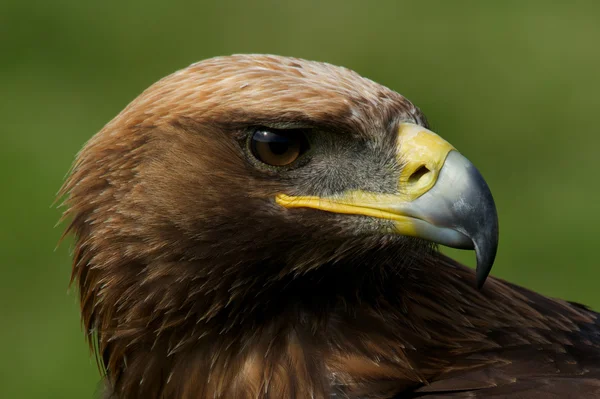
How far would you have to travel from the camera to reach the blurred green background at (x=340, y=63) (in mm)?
6859

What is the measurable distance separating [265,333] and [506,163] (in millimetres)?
5101

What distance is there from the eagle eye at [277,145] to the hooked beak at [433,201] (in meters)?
0.11

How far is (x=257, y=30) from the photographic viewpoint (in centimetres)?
931

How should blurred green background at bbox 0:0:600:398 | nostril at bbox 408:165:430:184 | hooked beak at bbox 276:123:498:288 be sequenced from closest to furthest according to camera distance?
hooked beak at bbox 276:123:498:288
nostril at bbox 408:165:430:184
blurred green background at bbox 0:0:600:398

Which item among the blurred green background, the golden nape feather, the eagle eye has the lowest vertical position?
the blurred green background

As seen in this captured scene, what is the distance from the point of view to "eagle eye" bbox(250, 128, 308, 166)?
10.1 feet

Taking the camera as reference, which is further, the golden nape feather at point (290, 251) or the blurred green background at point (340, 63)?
the blurred green background at point (340, 63)

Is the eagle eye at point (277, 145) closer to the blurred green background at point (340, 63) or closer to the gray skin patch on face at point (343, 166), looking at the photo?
the gray skin patch on face at point (343, 166)

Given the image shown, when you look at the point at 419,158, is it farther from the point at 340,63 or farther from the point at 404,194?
the point at 340,63

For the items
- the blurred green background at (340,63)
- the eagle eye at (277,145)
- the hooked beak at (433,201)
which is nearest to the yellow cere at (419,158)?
the hooked beak at (433,201)

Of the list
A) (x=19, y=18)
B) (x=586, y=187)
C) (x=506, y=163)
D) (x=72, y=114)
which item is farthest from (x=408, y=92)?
(x=19, y=18)

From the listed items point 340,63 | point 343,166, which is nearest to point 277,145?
point 343,166

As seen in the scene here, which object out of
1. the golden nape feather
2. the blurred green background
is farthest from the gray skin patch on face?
the blurred green background

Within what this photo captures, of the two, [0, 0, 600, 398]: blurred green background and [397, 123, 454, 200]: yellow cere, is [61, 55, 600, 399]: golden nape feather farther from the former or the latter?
[0, 0, 600, 398]: blurred green background
